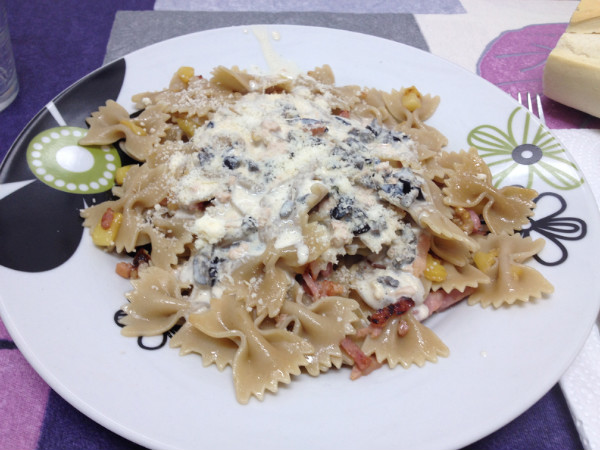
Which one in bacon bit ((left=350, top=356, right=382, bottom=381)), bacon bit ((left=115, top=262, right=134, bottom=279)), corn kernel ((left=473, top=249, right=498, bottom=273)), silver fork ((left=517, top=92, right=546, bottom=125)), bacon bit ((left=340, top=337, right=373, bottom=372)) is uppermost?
silver fork ((left=517, top=92, right=546, bottom=125))

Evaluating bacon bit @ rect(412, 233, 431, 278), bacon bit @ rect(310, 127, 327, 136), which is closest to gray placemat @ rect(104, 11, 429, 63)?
bacon bit @ rect(310, 127, 327, 136)

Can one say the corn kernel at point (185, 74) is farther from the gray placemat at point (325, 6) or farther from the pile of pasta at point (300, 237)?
the gray placemat at point (325, 6)

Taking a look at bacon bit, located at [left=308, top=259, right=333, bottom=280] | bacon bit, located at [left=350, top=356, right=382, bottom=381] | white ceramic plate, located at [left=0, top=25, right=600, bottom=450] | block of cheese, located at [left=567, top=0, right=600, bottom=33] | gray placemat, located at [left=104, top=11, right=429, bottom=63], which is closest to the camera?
white ceramic plate, located at [left=0, top=25, right=600, bottom=450]

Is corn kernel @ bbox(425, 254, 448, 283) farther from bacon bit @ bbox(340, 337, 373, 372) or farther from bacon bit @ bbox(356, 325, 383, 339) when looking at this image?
bacon bit @ bbox(340, 337, 373, 372)

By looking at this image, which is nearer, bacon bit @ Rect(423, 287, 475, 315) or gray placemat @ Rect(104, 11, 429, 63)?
bacon bit @ Rect(423, 287, 475, 315)

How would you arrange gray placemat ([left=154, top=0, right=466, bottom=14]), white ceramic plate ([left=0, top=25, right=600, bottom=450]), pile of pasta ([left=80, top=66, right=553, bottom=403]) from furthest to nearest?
gray placemat ([left=154, top=0, right=466, bottom=14]), pile of pasta ([left=80, top=66, right=553, bottom=403]), white ceramic plate ([left=0, top=25, right=600, bottom=450])

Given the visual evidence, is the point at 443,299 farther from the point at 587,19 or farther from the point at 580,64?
the point at 587,19

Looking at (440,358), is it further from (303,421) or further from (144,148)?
(144,148)

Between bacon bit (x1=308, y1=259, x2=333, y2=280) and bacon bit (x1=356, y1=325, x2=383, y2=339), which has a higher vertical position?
bacon bit (x1=308, y1=259, x2=333, y2=280)
